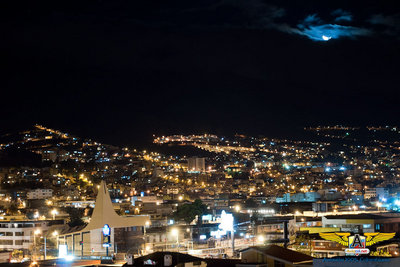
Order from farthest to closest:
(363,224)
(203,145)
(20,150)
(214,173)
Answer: (203,145) < (20,150) < (214,173) < (363,224)

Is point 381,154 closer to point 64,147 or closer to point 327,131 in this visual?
point 327,131

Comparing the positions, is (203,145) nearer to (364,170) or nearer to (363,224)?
(364,170)

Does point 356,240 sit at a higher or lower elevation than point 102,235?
higher

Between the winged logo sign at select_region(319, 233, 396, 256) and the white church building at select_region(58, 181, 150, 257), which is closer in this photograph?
the winged logo sign at select_region(319, 233, 396, 256)

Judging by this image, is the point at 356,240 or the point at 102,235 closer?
the point at 356,240

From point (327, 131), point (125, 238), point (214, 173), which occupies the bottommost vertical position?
point (125, 238)

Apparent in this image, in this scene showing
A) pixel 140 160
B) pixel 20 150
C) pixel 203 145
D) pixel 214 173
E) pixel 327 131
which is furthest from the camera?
pixel 327 131

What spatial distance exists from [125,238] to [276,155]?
10335cm

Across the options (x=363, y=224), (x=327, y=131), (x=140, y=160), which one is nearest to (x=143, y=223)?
(x=363, y=224)

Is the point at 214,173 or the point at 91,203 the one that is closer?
the point at 91,203

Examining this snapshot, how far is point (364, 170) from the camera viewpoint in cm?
12081

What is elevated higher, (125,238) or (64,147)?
(64,147)

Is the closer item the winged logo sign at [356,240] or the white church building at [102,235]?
the winged logo sign at [356,240]

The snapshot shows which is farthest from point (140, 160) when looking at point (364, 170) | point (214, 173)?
point (364, 170)
